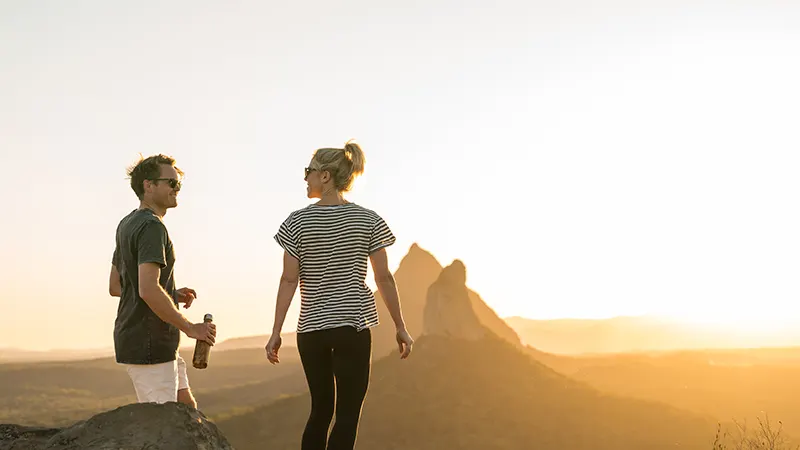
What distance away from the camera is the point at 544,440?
53.8 m

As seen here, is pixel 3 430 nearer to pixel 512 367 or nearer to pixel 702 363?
pixel 512 367

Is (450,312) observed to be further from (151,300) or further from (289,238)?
(151,300)

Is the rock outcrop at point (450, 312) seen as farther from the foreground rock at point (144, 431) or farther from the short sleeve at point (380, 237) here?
the foreground rock at point (144, 431)

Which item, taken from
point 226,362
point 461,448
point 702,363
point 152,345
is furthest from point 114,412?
point 226,362

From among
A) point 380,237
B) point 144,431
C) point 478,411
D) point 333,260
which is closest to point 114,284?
point 144,431

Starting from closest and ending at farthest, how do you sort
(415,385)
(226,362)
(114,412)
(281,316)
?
(114,412)
(281,316)
(415,385)
(226,362)

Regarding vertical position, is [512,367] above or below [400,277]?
below

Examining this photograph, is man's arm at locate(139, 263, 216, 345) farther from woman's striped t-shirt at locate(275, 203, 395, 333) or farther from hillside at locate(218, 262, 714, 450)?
hillside at locate(218, 262, 714, 450)

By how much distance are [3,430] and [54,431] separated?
409mm

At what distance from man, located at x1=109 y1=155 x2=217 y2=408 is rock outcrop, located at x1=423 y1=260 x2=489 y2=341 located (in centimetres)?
5585

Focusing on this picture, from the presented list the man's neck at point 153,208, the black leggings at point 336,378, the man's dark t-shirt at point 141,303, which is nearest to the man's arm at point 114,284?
the man's dark t-shirt at point 141,303

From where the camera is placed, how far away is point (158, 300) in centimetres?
497

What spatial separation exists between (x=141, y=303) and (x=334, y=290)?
1.30m

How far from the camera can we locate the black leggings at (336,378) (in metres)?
5.12
